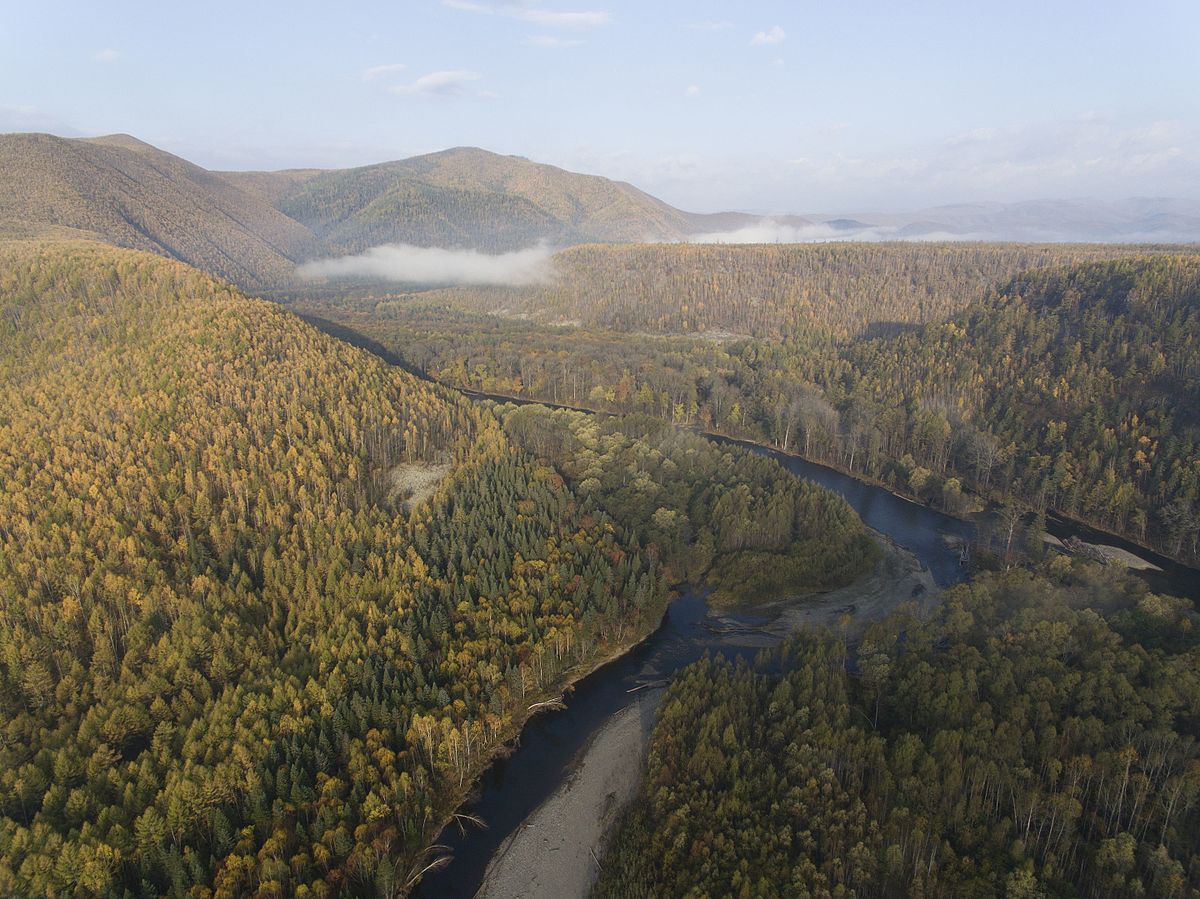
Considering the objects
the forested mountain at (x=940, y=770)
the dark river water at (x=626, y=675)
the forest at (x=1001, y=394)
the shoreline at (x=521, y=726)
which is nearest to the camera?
the forested mountain at (x=940, y=770)

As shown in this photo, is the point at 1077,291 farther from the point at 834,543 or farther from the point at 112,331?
the point at 112,331

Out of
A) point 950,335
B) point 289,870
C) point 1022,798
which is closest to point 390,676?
point 289,870

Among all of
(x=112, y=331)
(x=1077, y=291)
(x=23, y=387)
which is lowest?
(x=23, y=387)

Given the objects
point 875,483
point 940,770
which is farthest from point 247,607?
point 875,483

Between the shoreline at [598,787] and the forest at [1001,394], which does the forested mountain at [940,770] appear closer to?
the shoreline at [598,787]

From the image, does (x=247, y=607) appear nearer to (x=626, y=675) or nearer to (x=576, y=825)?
(x=626, y=675)

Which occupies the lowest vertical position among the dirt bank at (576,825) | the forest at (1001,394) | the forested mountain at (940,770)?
the dirt bank at (576,825)

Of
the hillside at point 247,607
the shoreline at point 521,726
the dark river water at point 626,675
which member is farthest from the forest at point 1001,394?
the hillside at point 247,607

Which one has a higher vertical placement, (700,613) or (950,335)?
(950,335)
